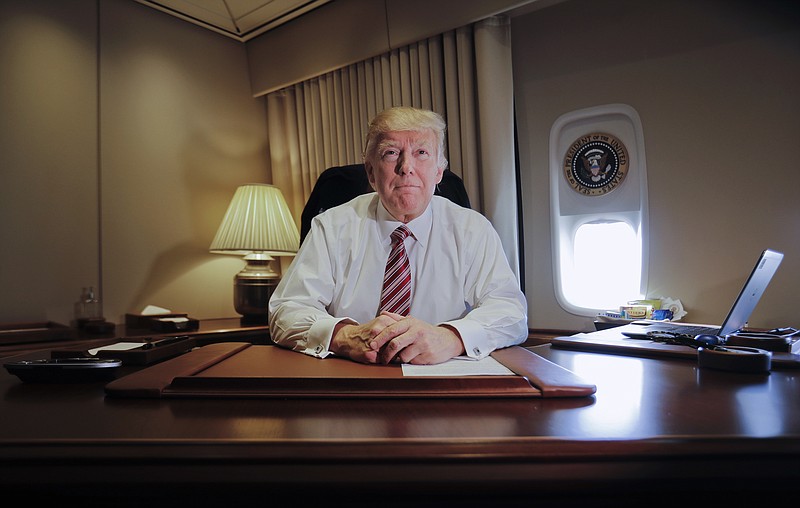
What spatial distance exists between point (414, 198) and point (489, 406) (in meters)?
1.09

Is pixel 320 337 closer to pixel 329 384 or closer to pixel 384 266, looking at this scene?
pixel 329 384

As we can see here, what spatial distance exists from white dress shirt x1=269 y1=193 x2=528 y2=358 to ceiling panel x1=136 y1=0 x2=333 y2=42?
2.45 meters

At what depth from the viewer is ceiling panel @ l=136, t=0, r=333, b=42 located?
3584mm

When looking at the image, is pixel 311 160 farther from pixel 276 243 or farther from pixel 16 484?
pixel 16 484

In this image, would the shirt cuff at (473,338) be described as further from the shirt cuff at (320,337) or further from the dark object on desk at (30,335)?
the dark object on desk at (30,335)

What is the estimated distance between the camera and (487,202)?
299 centimetres

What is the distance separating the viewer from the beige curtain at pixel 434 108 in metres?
2.98

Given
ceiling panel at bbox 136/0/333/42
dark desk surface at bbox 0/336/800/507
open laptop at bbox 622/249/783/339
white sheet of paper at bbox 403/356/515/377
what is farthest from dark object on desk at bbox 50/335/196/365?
ceiling panel at bbox 136/0/333/42

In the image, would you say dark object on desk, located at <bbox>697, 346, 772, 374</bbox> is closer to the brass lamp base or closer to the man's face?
the man's face

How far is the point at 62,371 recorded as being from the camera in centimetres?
104

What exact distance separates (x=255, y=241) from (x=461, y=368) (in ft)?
8.41

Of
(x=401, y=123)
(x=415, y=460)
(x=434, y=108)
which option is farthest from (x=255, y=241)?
(x=415, y=460)

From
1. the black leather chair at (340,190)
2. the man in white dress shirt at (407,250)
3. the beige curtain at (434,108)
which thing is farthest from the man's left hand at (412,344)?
the beige curtain at (434,108)

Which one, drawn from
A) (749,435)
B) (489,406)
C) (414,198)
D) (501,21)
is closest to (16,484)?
(489,406)
